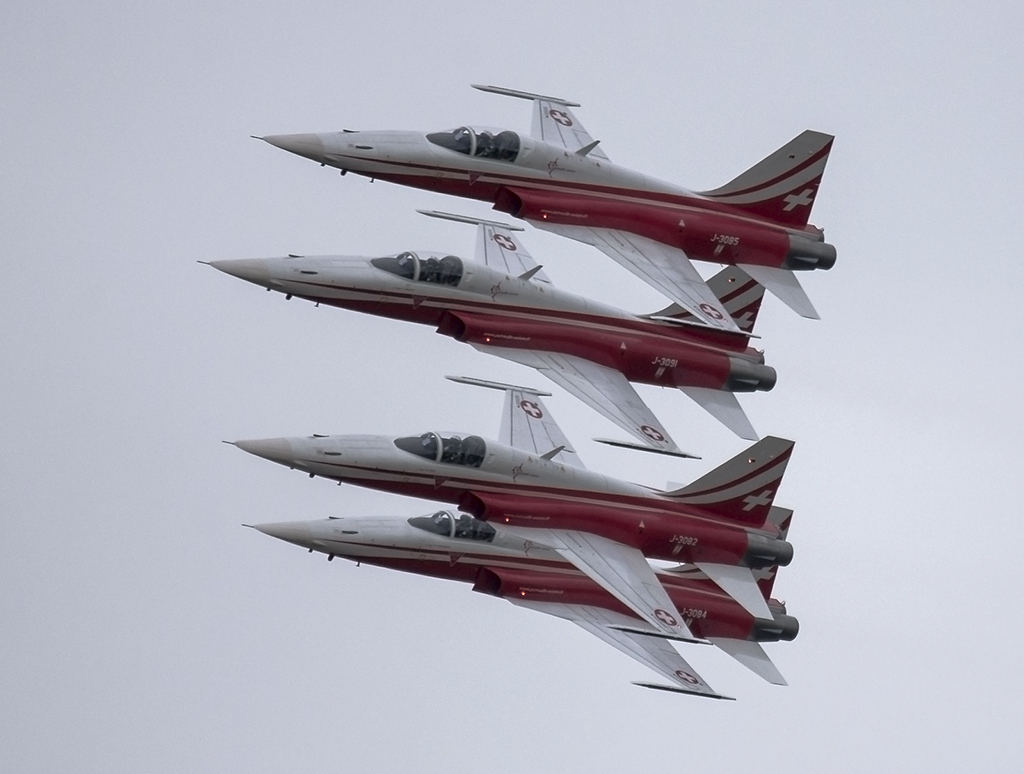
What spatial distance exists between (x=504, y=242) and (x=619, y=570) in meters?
8.42

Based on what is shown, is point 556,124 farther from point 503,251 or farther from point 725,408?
point 725,408

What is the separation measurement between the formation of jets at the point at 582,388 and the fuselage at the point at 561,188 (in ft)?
0.13

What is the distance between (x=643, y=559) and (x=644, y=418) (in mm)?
2895

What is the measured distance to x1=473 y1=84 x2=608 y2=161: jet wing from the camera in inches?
2235

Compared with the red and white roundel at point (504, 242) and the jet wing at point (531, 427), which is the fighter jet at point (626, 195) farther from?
the jet wing at point (531, 427)

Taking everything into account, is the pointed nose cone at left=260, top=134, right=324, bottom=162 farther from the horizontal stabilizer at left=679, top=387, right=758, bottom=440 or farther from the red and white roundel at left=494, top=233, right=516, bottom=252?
the horizontal stabilizer at left=679, top=387, right=758, bottom=440

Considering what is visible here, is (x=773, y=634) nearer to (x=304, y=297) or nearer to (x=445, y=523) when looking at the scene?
(x=445, y=523)

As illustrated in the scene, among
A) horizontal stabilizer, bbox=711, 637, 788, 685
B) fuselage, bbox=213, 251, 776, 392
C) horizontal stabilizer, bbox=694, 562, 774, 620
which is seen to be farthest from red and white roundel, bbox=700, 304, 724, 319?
horizontal stabilizer, bbox=711, 637, 788, 685

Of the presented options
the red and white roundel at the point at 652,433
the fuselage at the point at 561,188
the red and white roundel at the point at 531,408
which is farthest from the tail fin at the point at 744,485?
the fuselage at the point at 561,188

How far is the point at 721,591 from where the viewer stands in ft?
186

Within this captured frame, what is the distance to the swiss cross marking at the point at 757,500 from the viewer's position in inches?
2199

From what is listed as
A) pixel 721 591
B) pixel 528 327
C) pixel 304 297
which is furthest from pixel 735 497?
pixel 304 297

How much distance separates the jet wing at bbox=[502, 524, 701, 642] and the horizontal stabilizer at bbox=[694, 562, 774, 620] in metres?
1.41

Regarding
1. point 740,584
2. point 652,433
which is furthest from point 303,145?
point 740,584
